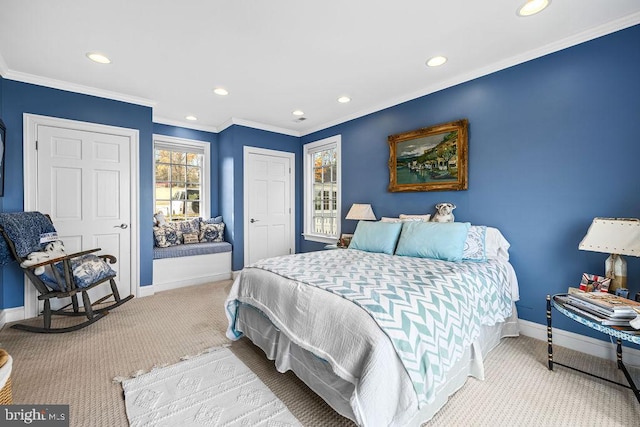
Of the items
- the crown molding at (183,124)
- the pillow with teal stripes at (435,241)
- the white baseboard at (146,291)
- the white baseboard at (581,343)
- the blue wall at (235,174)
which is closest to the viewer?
the white baseboard at (581,343)

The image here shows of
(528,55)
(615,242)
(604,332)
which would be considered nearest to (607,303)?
(604,332)

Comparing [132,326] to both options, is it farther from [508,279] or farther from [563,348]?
[563,348]

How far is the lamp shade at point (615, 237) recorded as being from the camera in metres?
1.76

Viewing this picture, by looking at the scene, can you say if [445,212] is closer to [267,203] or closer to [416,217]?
[416,217]

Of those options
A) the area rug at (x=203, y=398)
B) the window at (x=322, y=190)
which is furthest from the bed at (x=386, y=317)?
the window at (x=322, y=190)

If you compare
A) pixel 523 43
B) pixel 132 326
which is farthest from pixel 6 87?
pixel 523 43

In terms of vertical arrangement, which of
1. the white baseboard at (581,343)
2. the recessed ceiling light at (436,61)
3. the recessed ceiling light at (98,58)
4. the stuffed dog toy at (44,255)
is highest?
the recessed ceiling light at (98,58)

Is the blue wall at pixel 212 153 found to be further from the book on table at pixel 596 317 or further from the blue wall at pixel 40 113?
the book on table at pixel 596 317

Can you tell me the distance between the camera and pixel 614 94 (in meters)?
2.11

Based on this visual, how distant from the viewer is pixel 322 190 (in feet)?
16.1

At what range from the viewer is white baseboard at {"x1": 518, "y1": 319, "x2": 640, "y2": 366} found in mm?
2047

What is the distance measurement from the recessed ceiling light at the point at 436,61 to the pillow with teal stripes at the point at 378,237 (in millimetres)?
1571

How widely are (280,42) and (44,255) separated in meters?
2.86

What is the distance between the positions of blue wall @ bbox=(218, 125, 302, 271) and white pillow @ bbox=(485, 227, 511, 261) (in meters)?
3.43
